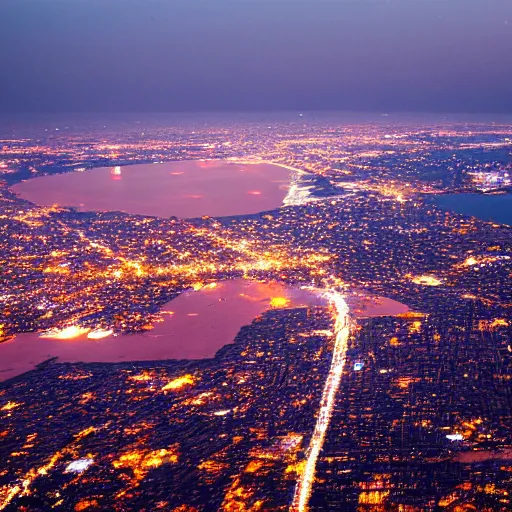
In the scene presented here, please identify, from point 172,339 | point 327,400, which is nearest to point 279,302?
point 172,339

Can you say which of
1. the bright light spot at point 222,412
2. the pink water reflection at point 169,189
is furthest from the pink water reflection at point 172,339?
the pink water reflection at point 169,189

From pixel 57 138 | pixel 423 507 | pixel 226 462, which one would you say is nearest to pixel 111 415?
pixel 226 462

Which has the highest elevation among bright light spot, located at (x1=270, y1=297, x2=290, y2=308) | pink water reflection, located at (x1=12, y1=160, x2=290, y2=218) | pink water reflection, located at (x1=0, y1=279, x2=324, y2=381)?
pink water reflection, located at (x1=12, y1=160, x2=290, y2=218)

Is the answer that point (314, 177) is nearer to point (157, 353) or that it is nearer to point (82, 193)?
point (82, 193)

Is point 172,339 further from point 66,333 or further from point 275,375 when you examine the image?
point 275,375

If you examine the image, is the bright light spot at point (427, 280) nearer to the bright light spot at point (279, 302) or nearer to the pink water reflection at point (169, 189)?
the bright light spot at point (279, 302)

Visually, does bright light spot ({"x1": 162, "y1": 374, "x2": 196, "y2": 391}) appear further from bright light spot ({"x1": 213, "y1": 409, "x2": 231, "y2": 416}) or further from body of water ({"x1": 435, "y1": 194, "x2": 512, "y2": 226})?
body of water ({"x1": 435, "y1": 194, "x2": 512, "y2": 226})

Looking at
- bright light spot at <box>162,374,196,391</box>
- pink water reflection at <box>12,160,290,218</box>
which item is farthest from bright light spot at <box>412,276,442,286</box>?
pink water reflection at <box>12,160,290,218</box>
